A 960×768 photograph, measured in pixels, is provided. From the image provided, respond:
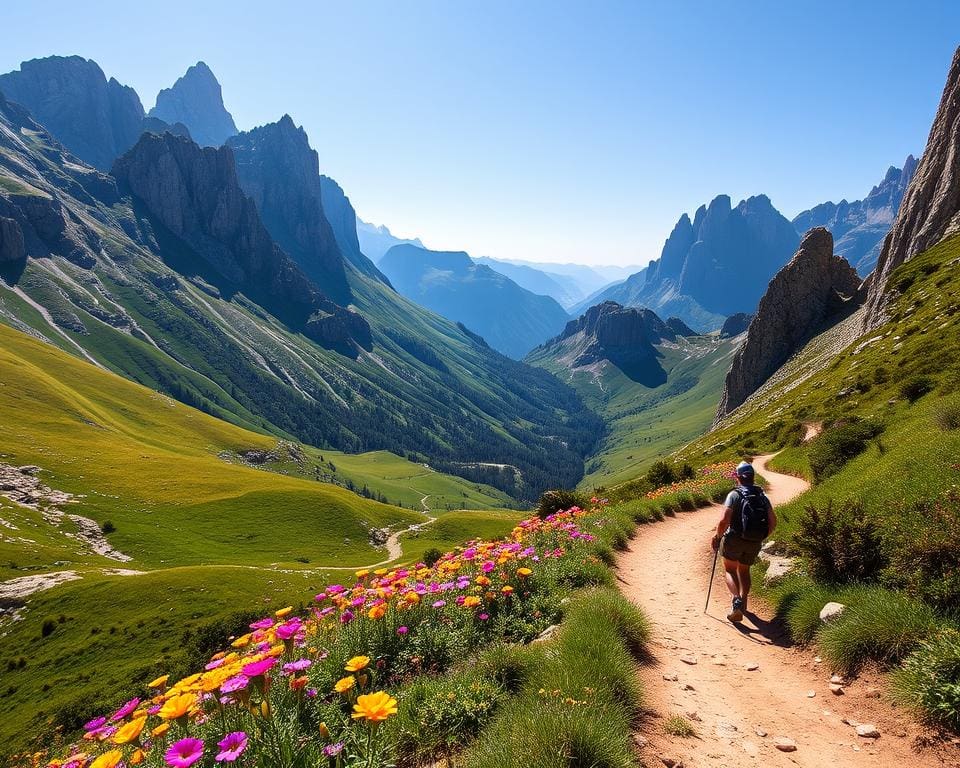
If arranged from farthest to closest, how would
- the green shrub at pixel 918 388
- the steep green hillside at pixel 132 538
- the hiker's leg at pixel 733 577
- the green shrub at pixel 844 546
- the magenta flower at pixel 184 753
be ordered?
the steep green hillside at pixel 132 538 < the green shrub at pixel 918 388 < the hiker's leg at pixel 733 577 < the green shrub at pixel 844 546 < the magenta flower at pixel 184 753

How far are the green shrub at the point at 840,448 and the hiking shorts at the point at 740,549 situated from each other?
1048 cm

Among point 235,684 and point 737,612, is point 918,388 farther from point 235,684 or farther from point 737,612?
point 235,684

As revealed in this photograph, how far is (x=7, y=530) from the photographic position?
7288 centimetres

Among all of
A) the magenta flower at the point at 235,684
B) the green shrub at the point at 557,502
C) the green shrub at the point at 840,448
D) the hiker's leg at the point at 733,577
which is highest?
the green shrub at the point at 840,448

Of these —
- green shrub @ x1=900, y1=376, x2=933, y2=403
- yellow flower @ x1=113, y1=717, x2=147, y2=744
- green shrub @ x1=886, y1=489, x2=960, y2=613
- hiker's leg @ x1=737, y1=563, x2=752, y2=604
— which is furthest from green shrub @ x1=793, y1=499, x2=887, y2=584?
green shrub @ x1=900, y1=376, x2=933, y2=403

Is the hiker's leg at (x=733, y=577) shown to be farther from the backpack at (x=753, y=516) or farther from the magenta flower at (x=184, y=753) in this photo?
the magenta flower at (x=184, y=753)

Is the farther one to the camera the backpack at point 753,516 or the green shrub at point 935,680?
the backpack at point 753,516

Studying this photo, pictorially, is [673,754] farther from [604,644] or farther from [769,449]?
[769,449]

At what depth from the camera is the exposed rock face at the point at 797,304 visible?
404ft

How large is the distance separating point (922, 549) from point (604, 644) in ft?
18.1

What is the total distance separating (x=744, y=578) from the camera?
11.8 metres

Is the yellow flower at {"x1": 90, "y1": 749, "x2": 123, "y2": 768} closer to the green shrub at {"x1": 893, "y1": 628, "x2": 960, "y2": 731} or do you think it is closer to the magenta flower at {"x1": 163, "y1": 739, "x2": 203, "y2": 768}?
the magenta flower at {"x1": 163, "y1": 739, "x2": 203, "y2": 768}

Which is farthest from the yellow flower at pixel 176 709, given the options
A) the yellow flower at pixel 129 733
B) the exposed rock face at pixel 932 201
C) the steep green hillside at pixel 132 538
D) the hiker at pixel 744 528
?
the exposed rock face at pixel 932 201

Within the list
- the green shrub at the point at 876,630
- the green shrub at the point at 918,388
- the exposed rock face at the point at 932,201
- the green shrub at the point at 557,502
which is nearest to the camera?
the green shrub at the point at 876,630
